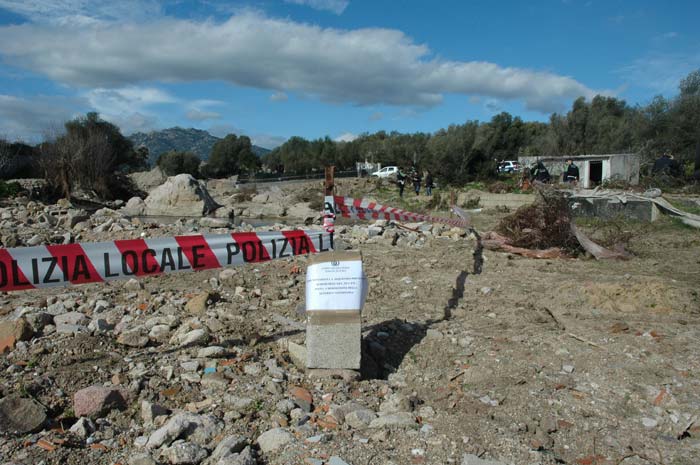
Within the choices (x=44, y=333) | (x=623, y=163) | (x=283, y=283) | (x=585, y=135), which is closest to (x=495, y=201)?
(x=623, y=163)

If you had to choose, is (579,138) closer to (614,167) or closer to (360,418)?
(614,167)

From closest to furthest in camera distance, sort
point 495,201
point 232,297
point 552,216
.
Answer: point 232,297 → point 552,216 → point 495,201

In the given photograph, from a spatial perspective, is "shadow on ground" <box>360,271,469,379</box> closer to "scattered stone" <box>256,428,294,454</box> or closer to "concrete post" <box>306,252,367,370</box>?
"concrete post" <box>306,252,367,370</box>

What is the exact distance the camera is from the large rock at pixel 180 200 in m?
25.1

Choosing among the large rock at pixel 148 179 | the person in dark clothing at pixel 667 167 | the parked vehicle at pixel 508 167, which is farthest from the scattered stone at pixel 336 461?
the large rock at pixel 148 179

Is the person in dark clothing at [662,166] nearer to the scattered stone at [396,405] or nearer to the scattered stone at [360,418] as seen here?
the scattered stone at [396,405]

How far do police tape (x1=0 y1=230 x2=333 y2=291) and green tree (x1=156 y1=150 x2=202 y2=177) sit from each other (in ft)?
212

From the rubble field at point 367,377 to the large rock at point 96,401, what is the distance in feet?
0.04

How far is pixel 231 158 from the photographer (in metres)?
74.4

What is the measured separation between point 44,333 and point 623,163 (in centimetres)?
2632

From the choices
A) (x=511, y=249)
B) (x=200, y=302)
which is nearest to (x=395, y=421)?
(x=200, y=302)

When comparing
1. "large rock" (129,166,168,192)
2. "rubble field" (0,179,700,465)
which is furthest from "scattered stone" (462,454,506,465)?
"large rock" (129,166,168,192)

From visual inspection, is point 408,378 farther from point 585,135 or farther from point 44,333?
point 585,135

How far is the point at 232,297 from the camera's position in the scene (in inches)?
274
